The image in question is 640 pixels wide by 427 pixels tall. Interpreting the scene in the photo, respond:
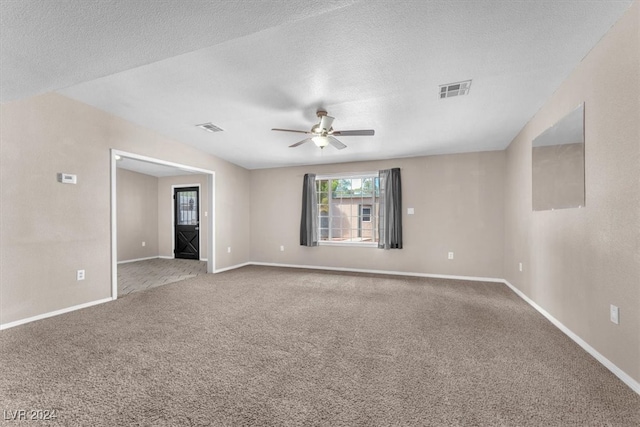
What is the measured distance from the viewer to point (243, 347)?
2.30 meters

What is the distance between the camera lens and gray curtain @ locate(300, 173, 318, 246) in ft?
19.6

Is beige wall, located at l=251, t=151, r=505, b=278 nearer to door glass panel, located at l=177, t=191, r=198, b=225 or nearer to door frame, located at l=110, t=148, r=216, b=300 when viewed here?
door frame, located at l=110, t=148, r=216, b=300

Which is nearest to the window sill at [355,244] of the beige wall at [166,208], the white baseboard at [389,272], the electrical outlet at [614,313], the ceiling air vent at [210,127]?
the white baseboard at [389,272]

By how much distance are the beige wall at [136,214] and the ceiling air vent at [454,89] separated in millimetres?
7575

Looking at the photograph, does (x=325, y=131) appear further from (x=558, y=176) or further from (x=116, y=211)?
(x=116, y=211)

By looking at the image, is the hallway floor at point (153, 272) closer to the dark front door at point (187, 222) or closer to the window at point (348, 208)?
the dark front door at point (187, 222)

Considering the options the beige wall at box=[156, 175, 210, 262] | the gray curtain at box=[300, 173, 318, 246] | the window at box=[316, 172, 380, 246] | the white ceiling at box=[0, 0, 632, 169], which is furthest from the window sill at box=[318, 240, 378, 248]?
the beige wall at box=[156, 175, 210, 262]

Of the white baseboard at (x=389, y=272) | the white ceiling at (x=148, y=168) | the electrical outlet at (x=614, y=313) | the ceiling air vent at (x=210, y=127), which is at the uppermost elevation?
the ceiling air vent at (x=210, y=127)

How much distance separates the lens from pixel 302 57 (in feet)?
7.30

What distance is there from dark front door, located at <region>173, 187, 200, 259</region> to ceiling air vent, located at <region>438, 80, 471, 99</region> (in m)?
6.66

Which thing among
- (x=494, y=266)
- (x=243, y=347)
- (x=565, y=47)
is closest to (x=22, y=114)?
(x=243, y=347)

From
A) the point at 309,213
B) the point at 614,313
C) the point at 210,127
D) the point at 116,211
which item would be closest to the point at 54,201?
the point at 210,127

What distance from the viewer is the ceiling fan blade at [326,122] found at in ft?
10.1

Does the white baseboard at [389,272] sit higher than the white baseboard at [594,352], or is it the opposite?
the white baseboard at [594,352]
